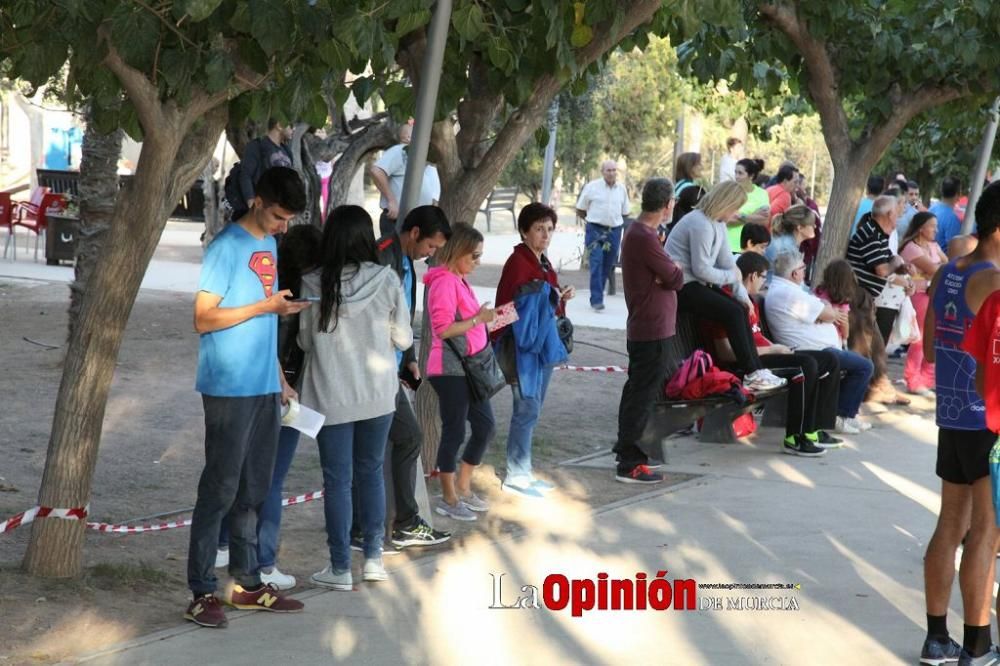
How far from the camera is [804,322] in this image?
1067 centimetres

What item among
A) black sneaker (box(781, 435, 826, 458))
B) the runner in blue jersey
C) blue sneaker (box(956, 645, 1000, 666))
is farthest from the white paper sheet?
black sneaker (box(781, 435, 826, 458))

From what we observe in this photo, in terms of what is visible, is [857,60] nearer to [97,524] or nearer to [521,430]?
[521,430]

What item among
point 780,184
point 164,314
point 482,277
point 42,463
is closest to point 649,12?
point 42,463

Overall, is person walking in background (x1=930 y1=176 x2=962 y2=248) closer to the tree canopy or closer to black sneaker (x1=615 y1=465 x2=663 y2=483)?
the tree canopy

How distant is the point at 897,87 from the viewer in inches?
502

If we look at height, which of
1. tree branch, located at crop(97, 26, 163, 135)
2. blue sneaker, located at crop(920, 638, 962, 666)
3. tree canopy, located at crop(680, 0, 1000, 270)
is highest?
tree canopy, located at crop(680, 0, 1000, 270)

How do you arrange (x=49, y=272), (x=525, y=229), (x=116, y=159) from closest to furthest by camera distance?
(x=525, y=229) < (x=116, y=159) < (x=49, y=272)

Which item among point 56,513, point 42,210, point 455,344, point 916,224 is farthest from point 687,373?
point 42,210

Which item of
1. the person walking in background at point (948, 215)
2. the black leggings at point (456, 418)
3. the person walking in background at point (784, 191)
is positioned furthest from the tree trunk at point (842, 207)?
the black leggings at point (456, 418)

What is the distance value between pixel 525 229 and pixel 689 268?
6.08 ft

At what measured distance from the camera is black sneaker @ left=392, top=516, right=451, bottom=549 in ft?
23.9

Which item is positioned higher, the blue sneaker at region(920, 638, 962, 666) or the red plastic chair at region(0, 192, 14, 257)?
the red plastic chair at region(0, 192, 14, 257)

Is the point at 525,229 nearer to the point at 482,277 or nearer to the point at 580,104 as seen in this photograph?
the point at 482,277

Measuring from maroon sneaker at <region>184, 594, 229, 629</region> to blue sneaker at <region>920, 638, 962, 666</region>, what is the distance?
2712mm
